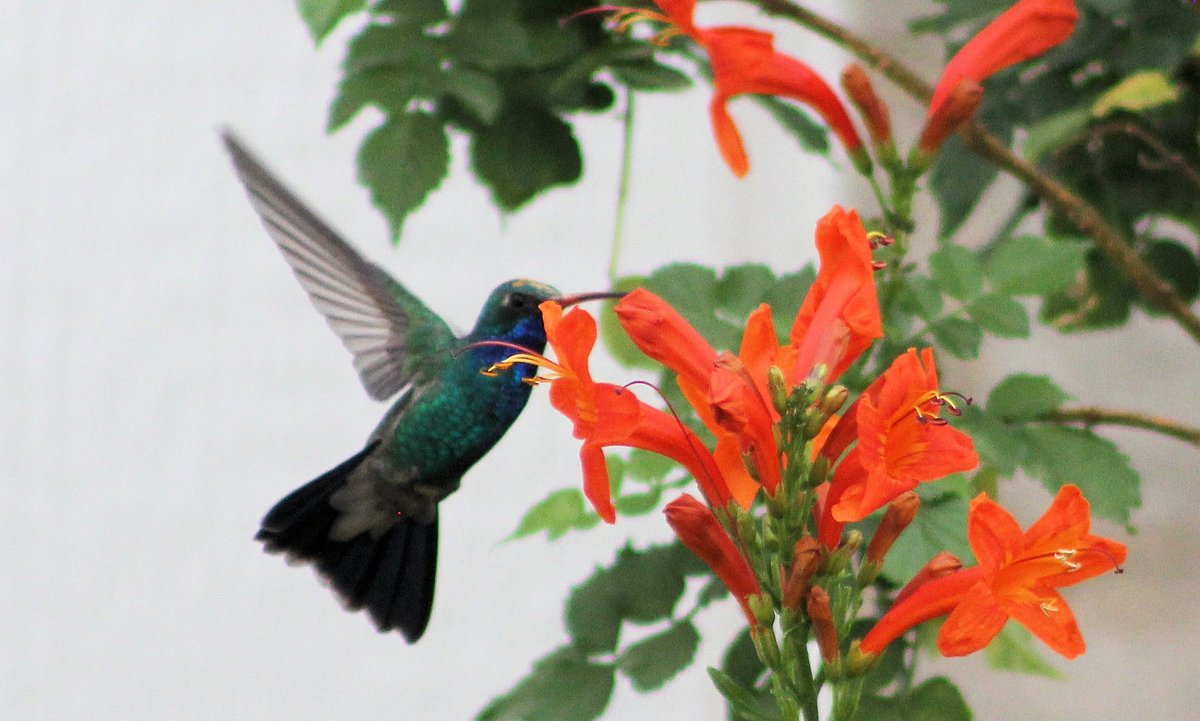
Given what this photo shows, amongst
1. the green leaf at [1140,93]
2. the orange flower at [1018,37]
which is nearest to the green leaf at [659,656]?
the orange flower at [1018,37]

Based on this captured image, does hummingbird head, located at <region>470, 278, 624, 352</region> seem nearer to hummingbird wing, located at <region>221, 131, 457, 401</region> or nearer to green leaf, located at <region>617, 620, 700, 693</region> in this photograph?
hummingbird wing, located at <region>221, 131, 457, 401</region>

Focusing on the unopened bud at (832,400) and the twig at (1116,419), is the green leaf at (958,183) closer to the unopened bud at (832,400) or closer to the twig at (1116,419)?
the twig at (1116,419)

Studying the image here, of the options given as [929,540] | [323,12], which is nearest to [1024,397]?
[929,540]

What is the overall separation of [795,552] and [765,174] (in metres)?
1.61

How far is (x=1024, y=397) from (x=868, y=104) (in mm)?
259

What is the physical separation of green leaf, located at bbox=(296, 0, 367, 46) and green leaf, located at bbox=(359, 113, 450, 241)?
0.30ft

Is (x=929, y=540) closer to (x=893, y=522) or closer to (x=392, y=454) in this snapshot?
(x=893, y=522)

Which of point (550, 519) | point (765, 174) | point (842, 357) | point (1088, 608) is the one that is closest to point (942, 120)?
point (842, 357)

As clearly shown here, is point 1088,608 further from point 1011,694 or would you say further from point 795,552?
point 795,552

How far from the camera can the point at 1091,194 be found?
137 cm

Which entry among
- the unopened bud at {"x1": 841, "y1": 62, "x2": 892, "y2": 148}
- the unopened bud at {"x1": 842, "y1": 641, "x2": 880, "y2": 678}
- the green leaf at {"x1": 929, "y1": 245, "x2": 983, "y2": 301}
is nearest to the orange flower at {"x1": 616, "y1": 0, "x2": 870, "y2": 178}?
the unopened bud at {"x1": 841, "y1": 62, "x2": 892, "y2": 148}

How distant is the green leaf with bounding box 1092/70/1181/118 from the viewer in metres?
1.12

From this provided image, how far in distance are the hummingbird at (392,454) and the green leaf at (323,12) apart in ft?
0.81

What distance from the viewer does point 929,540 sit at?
0.87m
